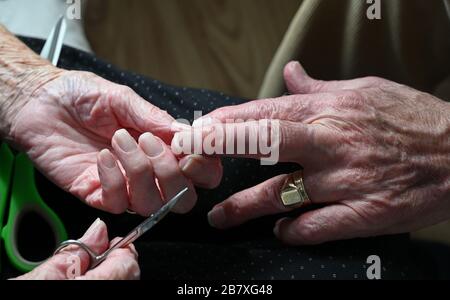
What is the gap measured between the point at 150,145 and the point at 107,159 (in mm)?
49

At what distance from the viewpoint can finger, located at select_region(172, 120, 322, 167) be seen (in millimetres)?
582

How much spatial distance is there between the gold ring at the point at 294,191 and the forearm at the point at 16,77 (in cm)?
34

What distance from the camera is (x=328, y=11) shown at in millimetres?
766

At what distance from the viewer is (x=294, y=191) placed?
2.05 feet

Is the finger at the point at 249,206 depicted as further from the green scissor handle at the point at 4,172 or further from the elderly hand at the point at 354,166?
the green scissor handle at the point at 4,172

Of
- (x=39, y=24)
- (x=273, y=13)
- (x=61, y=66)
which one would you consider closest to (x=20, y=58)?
(x=61, y=66)

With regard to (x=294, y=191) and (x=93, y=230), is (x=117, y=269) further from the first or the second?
(x=294, y=191)

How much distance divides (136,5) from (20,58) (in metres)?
0.76

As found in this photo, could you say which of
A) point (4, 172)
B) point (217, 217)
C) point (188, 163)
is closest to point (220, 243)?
point (217, 217)

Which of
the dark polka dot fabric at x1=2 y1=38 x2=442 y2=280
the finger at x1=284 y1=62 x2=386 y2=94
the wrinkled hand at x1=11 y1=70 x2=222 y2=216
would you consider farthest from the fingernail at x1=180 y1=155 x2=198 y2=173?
the finger at x1=284 y1=62 x2=386 y2=94

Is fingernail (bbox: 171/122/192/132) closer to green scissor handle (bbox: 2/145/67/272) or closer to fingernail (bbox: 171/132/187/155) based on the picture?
fingernail (bbox: 171/132/187/155)

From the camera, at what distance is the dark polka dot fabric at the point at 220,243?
0.61 m

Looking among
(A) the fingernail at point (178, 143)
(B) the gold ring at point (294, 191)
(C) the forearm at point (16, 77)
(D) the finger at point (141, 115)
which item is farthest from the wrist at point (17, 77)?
(B) the gold ring at point (294, 191)
